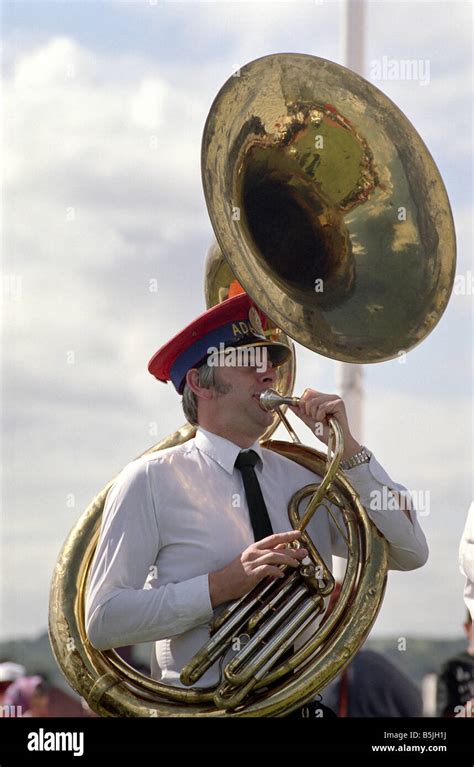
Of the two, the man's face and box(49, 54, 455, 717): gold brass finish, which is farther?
the man's face

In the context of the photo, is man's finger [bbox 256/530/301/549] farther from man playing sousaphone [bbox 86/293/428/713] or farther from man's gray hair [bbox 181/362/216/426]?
man's gray hair [bbox 181/362/216/426]

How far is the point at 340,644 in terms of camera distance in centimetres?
381

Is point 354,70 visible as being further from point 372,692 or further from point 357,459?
point 357,459

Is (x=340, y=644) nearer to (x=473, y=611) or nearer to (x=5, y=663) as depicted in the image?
(x=473, y=611)

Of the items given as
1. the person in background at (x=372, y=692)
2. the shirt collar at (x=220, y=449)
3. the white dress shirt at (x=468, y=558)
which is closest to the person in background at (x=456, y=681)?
the person in background at (x=372, y=692)

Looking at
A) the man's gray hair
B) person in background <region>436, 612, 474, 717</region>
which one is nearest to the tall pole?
person in background <region>436, 612, 474, 717</region>

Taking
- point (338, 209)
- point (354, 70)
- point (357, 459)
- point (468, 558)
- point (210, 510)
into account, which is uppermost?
point (354, 70)

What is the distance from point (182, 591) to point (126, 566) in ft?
0.58

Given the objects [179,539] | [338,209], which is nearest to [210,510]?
[179,539]

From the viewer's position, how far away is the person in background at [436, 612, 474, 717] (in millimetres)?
5527

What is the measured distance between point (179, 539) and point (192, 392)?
47cm

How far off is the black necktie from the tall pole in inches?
121

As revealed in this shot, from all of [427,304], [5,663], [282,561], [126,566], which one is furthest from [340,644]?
[5,663]

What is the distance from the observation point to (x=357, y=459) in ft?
12.8
